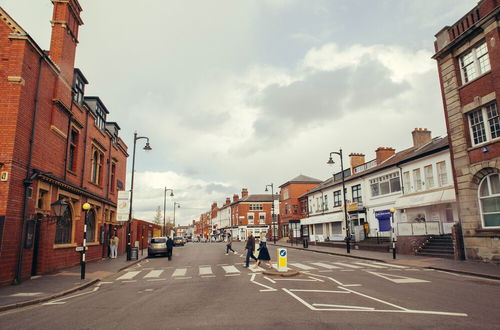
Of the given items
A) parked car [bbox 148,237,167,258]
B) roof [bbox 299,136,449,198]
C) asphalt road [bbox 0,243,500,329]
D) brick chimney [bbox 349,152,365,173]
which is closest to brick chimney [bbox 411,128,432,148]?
roof [bbox 299,136,449,198]

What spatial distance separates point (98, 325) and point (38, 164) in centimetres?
1075

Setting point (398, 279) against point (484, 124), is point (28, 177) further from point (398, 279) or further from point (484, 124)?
point (484, 124)

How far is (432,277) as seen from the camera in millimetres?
13289

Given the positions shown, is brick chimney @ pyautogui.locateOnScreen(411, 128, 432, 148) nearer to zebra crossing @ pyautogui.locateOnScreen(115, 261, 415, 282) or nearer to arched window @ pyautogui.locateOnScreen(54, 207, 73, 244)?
zebra crossing @ pyautogui.locateOnScreen(115, 261, 415, 282)

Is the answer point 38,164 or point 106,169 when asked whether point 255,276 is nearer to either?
point 38,164

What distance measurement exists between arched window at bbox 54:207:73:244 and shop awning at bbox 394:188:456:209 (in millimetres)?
23326

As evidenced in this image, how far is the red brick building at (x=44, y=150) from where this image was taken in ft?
43.0

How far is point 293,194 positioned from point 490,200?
41.5 m

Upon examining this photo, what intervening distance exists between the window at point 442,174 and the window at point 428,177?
869 millimetres

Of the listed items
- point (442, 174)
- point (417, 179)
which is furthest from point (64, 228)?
point (417, 179)

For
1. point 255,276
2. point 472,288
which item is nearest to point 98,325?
point 255,276

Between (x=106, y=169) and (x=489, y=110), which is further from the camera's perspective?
(x=106, y=169)

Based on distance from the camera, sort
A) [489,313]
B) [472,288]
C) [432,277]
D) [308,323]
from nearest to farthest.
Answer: [308,323] → [489,313] → [472,288] → [432,277]

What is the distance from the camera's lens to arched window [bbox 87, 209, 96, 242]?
23.1 m
